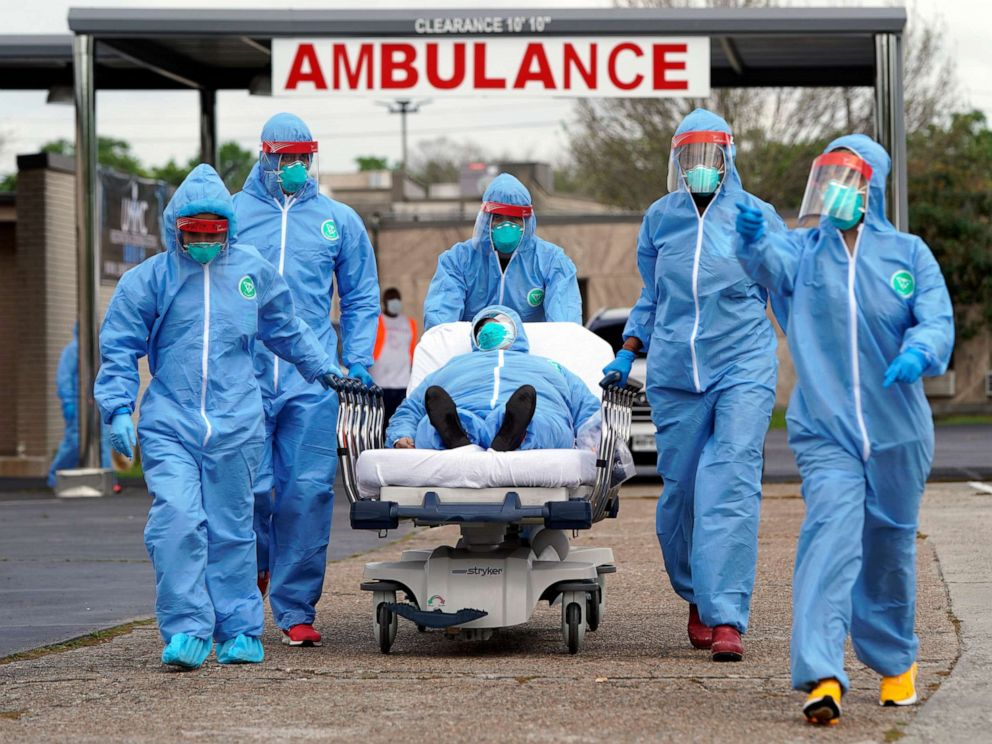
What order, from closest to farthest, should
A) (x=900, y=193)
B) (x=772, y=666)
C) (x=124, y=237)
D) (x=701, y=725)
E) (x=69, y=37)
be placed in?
(x=701, y=725), (x=772, y=666), (x=900, y=193), (x=69, y=37), (x=124, y=237)

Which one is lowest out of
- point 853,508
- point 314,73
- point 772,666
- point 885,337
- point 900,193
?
point 772,666

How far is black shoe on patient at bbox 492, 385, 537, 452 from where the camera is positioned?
8031 mm

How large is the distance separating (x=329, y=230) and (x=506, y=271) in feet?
3.86

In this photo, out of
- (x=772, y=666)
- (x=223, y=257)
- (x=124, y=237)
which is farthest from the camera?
(x=124, y=237)

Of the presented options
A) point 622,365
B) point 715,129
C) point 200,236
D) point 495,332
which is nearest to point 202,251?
point 200,236

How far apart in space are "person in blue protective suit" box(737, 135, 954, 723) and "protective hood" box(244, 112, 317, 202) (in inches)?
117

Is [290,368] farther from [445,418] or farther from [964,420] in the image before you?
[964,420]

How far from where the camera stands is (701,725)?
5.91 m

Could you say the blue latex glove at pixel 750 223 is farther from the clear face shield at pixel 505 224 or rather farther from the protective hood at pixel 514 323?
the clear face shield at pixel 505 224

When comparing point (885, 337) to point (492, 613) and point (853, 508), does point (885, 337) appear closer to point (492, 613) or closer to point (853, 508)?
point (853, 508)

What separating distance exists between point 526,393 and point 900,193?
10.4 m

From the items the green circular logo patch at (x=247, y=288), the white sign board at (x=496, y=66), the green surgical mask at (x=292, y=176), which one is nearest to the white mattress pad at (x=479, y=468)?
the green circular logo patch at (x=247, y=288)

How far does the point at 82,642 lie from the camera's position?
27.6 feet

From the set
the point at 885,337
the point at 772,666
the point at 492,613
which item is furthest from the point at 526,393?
the point at 885,337
